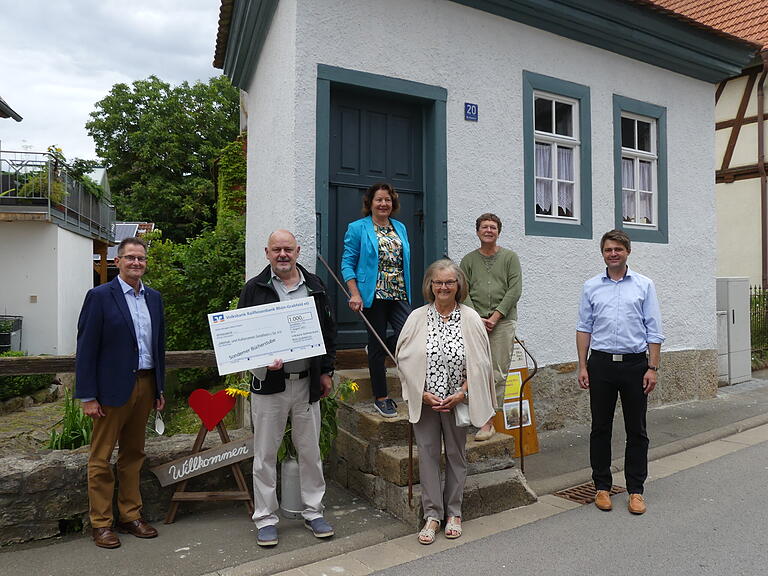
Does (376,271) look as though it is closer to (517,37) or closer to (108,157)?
(517,37)

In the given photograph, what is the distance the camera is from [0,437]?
912 centimetres

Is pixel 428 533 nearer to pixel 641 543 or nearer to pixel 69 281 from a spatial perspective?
pixel 641 543

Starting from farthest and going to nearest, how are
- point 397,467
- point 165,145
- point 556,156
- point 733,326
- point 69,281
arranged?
1. point 165,145
2. point 69,281
3. point 733,326
4. point 556,156
5. point 397,467

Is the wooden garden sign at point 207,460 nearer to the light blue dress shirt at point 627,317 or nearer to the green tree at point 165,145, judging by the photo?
the light blue dress shirt at point 627,317

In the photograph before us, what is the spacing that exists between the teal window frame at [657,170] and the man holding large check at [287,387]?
4.91m

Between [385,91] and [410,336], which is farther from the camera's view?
[385,91]

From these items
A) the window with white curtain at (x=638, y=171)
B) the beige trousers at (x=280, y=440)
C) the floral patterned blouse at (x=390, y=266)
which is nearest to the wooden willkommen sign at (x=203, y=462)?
the beige trousers at (x=280, y=440)

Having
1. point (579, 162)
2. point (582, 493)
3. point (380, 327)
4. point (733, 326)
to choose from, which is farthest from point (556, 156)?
point (733, 326)

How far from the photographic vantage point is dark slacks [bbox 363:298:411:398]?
4629 millimetres

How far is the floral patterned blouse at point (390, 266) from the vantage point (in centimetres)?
462

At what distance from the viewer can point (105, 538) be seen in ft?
12.2

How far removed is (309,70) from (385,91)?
779mm

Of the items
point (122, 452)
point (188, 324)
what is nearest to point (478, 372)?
point (122, 452)

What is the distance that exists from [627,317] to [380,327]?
176cm
